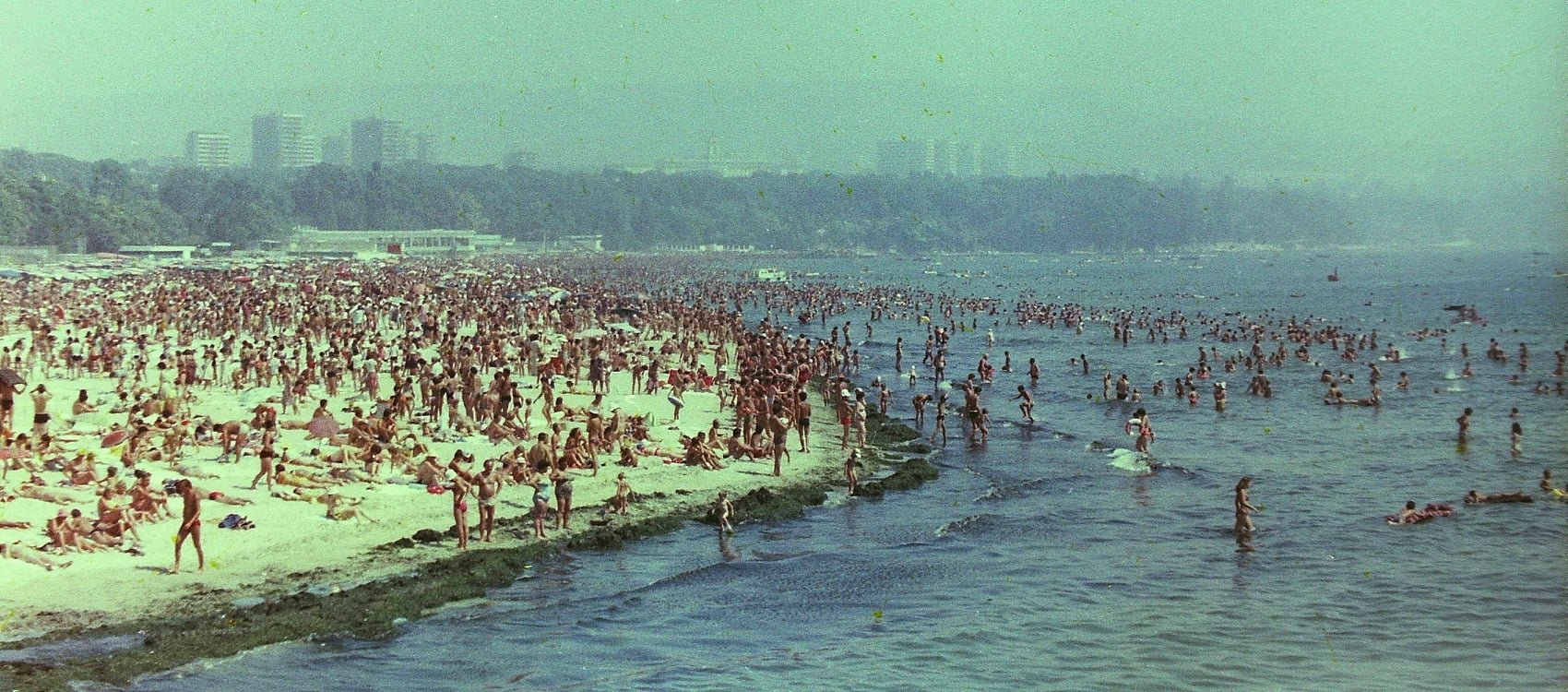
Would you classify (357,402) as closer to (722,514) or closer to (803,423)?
(803,423)

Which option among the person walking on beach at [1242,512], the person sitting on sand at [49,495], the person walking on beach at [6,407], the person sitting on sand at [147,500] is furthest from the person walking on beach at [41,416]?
the person walking on beach at [1242,512]

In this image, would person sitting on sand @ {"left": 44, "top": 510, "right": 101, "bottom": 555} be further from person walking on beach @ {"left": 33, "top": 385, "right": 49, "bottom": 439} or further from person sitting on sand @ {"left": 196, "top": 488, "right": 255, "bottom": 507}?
person walking on beach @ {"left": 33, "top": 385, "right": 49, "bottom": 439}

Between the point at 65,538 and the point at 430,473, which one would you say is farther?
the point at 430,473

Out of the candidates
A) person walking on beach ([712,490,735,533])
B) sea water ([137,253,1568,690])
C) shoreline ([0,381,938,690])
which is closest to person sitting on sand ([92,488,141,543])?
shoreline ([0,381,938,690])

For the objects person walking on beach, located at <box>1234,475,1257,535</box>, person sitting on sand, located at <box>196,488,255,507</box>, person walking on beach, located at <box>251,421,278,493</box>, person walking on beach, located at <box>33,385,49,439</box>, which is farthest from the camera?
person walking on beach, located at <box>33,385,49,439</box>

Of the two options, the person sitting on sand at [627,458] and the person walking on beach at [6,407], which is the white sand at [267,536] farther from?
the person walking on beach at [6,407]

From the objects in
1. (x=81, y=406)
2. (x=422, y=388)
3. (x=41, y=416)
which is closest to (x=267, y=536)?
(x=41, y=416)
